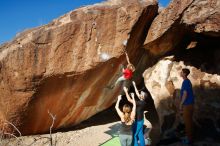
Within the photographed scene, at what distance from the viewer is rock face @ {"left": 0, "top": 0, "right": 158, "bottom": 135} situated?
6.70 metres

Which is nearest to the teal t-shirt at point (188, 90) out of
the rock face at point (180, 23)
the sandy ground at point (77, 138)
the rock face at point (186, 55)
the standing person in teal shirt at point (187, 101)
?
the standing person in teal shirt at point (187, 101)

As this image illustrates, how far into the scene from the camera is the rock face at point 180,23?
245 inches

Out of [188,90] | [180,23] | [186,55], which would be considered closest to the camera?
[188,90]

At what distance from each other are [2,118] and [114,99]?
7.87 feet

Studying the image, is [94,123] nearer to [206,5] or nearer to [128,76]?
[128,76]

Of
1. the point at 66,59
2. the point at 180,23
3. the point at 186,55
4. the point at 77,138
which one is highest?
the point at 180,23

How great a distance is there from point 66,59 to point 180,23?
232cm

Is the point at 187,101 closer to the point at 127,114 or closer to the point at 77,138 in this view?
the point at 127,114

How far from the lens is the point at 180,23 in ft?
22.0

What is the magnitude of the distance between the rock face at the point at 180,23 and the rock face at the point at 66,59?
30 cm

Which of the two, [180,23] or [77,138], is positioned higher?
[180,23]

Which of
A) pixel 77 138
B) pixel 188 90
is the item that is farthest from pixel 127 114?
pixel 77 138

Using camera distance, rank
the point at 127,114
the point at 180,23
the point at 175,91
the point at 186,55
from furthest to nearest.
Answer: the point at 186,55
the point at 175,91
the point at 180,23
the point at 127,114

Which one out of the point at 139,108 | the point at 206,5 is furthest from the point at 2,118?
the point at 206,5
